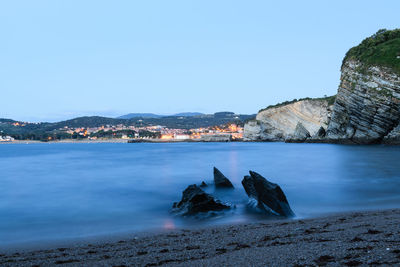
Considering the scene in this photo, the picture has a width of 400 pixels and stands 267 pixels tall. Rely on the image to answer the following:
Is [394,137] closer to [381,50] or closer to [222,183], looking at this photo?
[381,50]

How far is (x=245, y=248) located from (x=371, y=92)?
4429 cm

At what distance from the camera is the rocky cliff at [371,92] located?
42.3m

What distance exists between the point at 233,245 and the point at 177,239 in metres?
1.77

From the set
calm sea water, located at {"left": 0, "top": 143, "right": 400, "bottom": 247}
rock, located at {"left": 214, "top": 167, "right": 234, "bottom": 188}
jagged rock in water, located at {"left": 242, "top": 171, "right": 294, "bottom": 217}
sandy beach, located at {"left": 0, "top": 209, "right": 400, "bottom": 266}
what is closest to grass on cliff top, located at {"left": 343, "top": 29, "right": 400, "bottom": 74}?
calm sea water, located at {"left": 0, "top": 143, "right": 400, "bottom": 247}

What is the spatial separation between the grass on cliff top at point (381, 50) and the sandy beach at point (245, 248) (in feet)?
134

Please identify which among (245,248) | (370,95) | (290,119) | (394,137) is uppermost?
(370,95)

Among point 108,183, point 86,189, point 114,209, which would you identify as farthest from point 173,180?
point 114,209

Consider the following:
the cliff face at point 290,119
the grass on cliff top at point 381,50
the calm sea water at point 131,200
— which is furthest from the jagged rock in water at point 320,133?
the calm sea water at point 131,200

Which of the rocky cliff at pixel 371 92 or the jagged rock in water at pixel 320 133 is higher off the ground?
the rocky cliff at pixel 371 92

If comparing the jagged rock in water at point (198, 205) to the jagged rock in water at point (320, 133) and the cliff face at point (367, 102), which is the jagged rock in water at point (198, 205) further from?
the jagged rock in water at point (320, 133)

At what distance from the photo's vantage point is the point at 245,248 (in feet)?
21.8

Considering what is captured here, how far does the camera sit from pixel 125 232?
394 inches

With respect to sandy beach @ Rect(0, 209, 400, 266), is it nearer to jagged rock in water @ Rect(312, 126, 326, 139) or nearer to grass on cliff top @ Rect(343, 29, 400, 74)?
grass on cliff top @ Rect(343, 29, 400, 74)

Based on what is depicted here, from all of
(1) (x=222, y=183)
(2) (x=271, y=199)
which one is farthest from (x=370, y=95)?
(2) (x=271, y=199)
